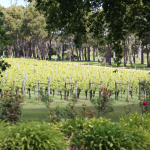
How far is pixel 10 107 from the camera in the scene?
25.1ft

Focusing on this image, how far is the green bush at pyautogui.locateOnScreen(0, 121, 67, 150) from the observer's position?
554cm

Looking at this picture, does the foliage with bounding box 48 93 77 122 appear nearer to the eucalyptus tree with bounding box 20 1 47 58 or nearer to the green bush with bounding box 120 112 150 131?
the green bush with bounding box 120 112 150 131

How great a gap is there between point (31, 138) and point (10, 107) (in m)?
2.21

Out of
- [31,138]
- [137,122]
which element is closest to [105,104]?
[137,122]

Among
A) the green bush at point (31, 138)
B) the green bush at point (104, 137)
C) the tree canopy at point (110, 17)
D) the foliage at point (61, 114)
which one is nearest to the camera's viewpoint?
the green bush at point (31, 138)

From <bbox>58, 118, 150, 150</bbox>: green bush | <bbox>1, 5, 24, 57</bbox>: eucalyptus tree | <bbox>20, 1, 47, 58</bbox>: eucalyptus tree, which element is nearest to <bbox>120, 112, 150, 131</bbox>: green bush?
<bbox>58, 118, 150, 150</bbox>: green bush

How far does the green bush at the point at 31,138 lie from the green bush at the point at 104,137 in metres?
0.53

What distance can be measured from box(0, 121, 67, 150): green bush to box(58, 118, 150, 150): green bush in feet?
1.73

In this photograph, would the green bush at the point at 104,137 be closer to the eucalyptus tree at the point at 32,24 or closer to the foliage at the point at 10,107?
the foliage at the point at 10,107

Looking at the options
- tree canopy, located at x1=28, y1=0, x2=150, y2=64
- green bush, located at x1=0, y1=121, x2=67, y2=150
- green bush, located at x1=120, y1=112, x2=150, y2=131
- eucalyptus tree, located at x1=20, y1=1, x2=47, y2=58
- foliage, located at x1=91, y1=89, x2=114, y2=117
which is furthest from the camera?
eucalyptus tree, located at x1=20, y1=1, x2=47, y2=58

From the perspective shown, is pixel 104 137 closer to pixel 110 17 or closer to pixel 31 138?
pixel 31 138

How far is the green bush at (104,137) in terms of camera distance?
604cm

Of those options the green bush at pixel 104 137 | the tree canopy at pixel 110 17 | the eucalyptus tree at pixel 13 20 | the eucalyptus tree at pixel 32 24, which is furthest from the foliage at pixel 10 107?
the eucalyptus tree at pixel 13 20

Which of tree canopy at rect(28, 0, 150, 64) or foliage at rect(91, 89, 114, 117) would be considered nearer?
foliage at rect(91, 89, 114, 117)
